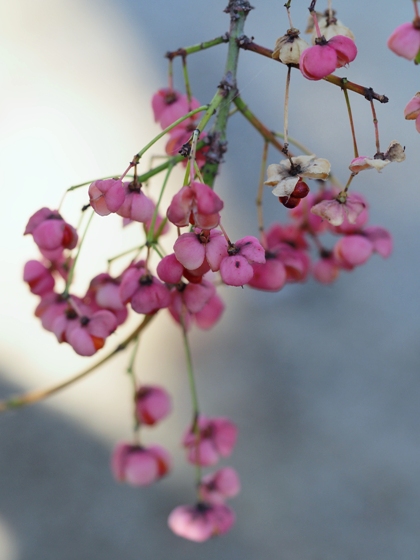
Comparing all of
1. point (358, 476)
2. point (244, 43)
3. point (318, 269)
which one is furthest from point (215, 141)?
point (358, 476)

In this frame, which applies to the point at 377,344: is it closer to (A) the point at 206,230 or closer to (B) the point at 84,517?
(B) the point at 84,517

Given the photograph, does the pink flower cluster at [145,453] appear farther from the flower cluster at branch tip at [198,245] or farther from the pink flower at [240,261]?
the pink flower at [240,261]

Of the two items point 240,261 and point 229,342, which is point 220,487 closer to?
point 240,261

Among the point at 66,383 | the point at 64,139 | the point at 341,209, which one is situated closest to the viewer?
the point at 341,209

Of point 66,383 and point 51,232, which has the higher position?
point 51,232

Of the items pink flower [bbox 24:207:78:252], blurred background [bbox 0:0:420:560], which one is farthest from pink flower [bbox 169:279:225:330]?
blurred background [bbox 0:0:420:560]

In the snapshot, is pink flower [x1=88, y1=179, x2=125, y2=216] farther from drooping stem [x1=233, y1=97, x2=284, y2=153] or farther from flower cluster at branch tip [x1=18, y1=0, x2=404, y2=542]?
drooping stem [x1=233, y1=97, x2=284, y2=153]

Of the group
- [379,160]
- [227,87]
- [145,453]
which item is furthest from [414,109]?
[145,453]
